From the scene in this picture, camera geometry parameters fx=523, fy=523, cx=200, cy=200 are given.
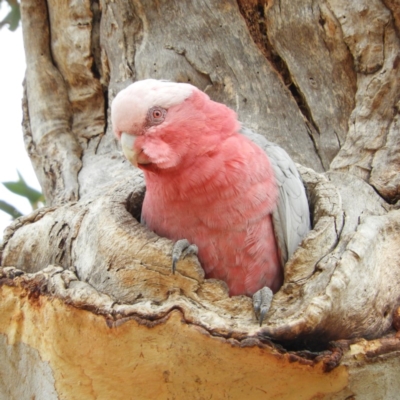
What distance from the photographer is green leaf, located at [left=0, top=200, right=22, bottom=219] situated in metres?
4.45

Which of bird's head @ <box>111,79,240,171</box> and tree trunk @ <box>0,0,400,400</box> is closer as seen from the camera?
tree trunk @ <box>0,0,400,400</box>

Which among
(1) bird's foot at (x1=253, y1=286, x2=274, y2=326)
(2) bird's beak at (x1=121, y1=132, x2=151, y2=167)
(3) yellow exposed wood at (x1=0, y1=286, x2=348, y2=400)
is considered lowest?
(3) yellow exposed wood at (x1=0, y1=286, x2=348, y2=400)

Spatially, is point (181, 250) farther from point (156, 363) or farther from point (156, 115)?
point (156, 115)

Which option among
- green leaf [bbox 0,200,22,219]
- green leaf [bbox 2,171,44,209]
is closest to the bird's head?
green leaf [bbox 0,200,22,219]

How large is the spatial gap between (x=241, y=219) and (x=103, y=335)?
0.90 m

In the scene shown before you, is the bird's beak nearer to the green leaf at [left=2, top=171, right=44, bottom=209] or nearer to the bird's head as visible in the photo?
the bird's head

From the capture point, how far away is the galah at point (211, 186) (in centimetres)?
260

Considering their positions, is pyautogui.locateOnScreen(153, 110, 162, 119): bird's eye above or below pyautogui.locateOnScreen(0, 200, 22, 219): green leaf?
above

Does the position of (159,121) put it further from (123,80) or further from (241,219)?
(123,80)

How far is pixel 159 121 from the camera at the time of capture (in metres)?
2.62

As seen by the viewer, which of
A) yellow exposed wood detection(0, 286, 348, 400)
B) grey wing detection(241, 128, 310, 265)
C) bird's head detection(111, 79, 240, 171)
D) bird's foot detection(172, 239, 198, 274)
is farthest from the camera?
grey wing detection(241, 128, 310, 265)

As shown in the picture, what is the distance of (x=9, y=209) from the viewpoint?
446 cm

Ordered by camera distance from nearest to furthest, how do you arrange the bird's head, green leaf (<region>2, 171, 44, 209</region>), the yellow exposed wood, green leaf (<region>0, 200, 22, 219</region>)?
the yellow exposed wood, the bird's head, green leaf (<region>0, 200, 22, 219</region>), green leaf (<region>2, 171, 44, 209</region>)

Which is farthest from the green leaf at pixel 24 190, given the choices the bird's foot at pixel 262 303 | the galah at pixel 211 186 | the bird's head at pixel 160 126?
the bird's foot at pixel 262 303
